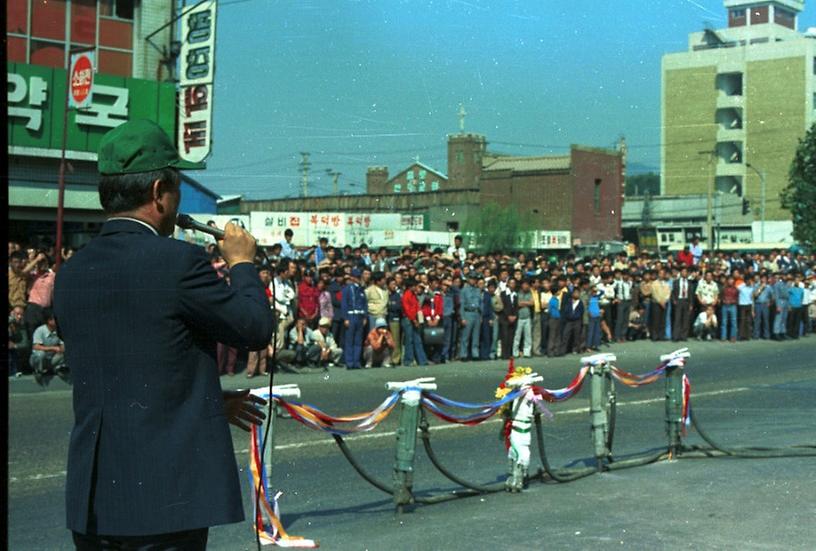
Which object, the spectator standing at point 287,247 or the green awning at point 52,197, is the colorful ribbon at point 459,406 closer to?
the green awning at point 52,197

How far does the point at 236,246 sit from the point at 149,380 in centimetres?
41

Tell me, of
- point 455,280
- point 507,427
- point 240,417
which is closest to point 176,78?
point 455,280

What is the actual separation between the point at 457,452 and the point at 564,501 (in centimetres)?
243

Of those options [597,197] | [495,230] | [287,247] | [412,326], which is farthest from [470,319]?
[495,230]

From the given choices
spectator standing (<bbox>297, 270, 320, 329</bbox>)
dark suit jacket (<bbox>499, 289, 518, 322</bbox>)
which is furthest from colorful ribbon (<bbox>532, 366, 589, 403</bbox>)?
dark suit jacket (<bbox>499, 289, 518, 322</bbox>)

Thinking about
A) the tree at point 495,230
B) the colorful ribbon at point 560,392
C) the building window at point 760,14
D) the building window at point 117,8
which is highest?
the building window at point 760,14

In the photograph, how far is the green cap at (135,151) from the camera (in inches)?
103

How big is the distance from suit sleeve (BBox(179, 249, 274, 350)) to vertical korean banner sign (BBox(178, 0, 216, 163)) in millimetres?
18510

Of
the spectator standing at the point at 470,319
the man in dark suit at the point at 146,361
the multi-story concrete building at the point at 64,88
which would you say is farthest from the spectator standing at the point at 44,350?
the man in dark suit at the point at 146,361

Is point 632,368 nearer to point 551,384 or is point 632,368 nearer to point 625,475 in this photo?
point 551,384

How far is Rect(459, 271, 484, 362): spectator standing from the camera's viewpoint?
64.0 ft

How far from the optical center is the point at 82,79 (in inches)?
810

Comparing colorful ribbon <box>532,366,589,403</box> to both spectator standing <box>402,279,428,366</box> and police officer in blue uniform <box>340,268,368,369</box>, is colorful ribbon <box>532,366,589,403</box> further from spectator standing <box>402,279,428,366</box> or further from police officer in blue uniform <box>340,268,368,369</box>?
spectator standing <box>402,279,428,366</box>

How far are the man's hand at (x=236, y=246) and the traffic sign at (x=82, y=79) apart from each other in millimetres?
18149
